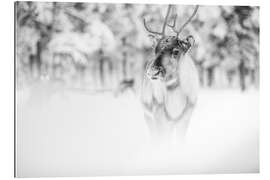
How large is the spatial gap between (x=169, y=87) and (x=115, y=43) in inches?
32.8

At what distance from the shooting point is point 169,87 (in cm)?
643

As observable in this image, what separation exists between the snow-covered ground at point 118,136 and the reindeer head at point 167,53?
Result: 416 mm

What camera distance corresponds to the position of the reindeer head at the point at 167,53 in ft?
20.9

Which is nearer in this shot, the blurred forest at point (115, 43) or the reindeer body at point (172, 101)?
the blurred forest at point (115, 43)

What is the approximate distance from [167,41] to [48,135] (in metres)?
1.79

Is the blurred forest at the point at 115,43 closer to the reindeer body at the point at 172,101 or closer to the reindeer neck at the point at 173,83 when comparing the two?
the reindeer body at the point at 172,101

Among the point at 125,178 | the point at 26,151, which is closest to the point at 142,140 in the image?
the point at 125,178

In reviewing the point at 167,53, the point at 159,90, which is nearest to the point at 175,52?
the point at 167,53

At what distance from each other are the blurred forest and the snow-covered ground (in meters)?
0.19

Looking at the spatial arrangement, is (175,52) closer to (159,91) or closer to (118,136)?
(159,91)

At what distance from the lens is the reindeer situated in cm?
639

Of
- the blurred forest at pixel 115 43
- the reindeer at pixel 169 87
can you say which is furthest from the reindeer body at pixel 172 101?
the blurred forest at pixel 115 43

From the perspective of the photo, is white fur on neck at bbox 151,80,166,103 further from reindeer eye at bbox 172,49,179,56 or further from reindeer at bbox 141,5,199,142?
reindeer eye at bbox 172,49,179,56
